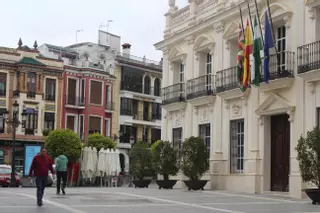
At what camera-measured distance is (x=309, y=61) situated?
69.0 ft

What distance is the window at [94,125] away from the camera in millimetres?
56906

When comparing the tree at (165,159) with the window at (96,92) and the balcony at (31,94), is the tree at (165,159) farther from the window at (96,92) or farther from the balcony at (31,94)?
the window at (96,92)

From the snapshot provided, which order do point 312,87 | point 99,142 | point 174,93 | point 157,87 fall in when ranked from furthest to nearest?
point 157,87
point 99,142
point 174,93
point 312,87

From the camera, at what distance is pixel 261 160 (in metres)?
23.8

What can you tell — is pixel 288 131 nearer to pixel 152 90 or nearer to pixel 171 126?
pixel 171 126

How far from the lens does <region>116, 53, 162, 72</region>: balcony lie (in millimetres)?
60747

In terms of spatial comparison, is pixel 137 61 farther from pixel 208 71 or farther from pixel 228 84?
pixel 228 84

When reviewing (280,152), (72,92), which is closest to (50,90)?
(72,92)

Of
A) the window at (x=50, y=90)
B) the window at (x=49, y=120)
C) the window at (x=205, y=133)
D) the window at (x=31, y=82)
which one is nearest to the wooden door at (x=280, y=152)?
the window at (x=205, y=133)

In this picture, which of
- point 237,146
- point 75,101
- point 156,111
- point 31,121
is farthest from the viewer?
point 156,111

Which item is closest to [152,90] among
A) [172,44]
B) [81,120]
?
[81,120]

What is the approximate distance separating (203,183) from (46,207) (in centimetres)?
1166

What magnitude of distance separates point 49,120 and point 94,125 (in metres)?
4.66

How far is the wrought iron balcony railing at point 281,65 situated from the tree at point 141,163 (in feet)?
29.2
